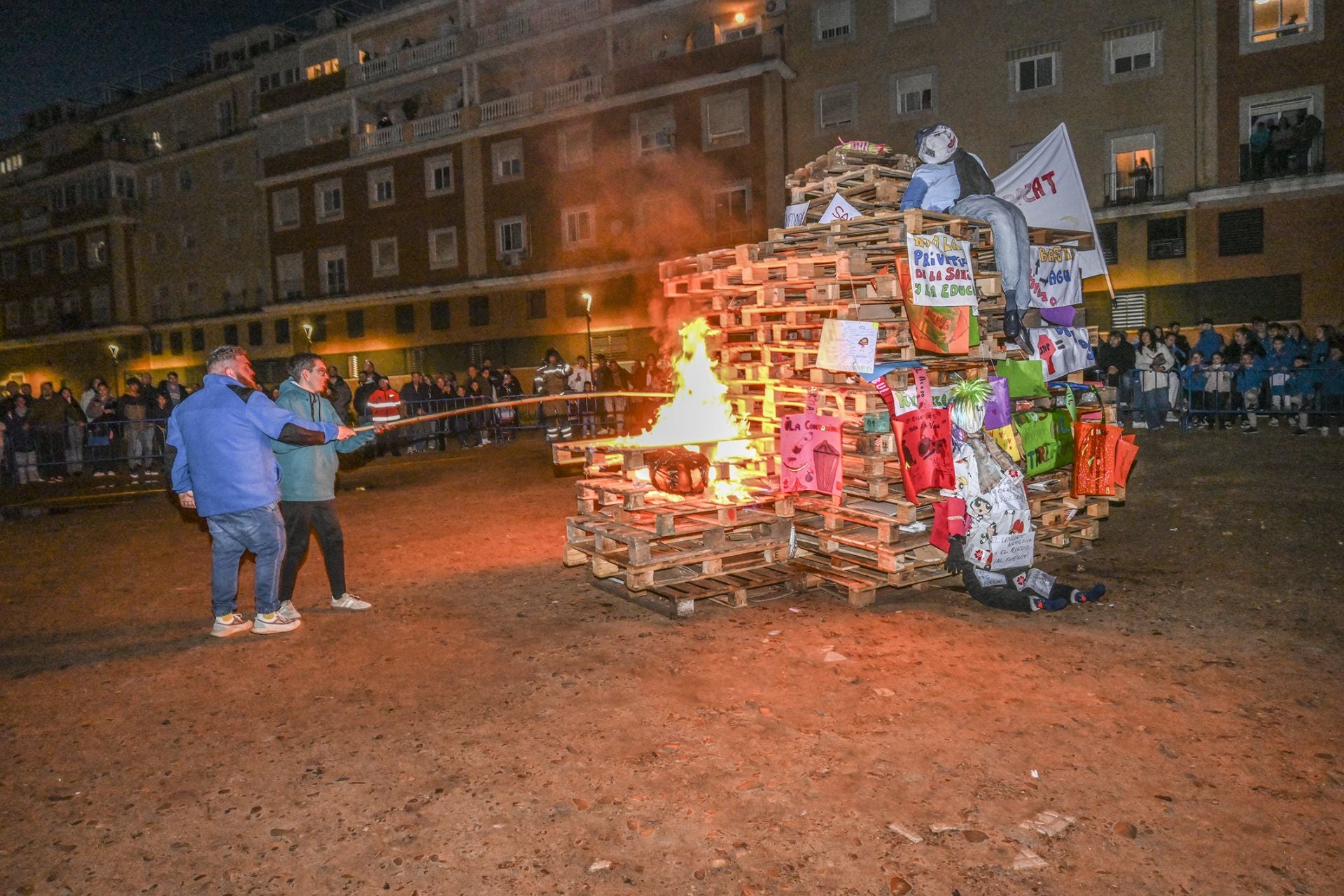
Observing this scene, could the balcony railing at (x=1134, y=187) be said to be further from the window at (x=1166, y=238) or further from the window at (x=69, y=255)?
the window at (x=69, y=255)

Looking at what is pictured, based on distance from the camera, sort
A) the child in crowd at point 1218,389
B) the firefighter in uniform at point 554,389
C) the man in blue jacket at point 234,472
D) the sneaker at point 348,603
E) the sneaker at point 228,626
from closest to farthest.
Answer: the man in blue jacket at point 234,472 < the sneaker at point 228,626 < the sneaker at point 348,603 < the child in crowd at point 1218,389 < the firefighter in uniform at point 554,389

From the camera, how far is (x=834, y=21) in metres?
27.7

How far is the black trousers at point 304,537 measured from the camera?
6.79m

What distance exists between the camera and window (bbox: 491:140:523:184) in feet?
111

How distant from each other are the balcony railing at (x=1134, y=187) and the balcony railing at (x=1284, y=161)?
1999 millimetres

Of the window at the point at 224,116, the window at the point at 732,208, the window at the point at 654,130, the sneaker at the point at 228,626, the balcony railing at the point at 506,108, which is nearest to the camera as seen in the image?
the sneaker at the point at 228,626

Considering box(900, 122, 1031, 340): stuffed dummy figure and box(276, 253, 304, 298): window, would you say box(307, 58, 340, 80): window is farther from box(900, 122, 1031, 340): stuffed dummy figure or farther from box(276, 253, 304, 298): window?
box(900, 122, 1031, 340): stuffed dummy figure

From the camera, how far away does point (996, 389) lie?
22.3 ft

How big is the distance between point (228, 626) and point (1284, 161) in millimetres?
26804

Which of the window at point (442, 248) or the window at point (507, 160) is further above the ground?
the window at point (507, 160)

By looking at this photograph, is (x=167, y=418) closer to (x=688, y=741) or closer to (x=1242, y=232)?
(x=688, y=741)

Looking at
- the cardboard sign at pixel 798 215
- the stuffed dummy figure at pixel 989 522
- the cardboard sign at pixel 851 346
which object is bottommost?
the stuffed dummy figure at pixel 989 522

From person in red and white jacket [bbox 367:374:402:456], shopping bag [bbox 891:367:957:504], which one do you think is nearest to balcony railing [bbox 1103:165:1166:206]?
person in red and white jacket [bbox 367:374:402:456]

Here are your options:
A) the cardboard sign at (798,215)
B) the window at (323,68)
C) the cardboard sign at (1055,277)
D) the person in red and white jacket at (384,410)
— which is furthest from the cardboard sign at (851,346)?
the window at (323,68)
